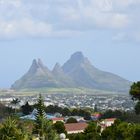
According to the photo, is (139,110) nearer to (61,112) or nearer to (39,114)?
(39,114)

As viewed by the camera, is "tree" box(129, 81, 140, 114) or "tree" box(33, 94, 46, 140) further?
"tree" box(129, 81, 140, 114)

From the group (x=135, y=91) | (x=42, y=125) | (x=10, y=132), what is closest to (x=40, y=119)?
(x=42, y=125)

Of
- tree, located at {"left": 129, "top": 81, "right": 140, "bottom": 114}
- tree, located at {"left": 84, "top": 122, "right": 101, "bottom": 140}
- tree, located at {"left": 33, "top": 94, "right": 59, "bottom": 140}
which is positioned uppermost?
tree, located at {"left": 129, "top": 81, "right": 140, "bottom": 114}

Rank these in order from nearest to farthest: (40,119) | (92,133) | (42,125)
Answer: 1. (40,119)
2. (42,125)
3. (92,133)

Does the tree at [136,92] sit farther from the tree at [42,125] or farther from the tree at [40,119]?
the tree at [40,119]

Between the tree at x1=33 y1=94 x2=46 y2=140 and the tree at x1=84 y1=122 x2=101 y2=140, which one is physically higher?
the tree at x1=33 y1=94 x2=46 y2=140

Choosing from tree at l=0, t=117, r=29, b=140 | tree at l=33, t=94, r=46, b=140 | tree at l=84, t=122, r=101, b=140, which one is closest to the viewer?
tree at l=0, t=117, r=29, b=140

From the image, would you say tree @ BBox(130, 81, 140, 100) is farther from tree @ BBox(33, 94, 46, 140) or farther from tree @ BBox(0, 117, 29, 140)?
tree @ BBox(0, 117, 29, 140)

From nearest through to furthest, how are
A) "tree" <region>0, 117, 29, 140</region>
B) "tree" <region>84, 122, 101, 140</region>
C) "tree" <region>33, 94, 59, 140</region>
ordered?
"tree" <region>0, 117, 29, 140</region>, "tree" <region>33, 94, 59, 140</region>, "tree" <region>84, 122, 101, 140</region>

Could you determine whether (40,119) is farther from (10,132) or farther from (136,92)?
(136,92)

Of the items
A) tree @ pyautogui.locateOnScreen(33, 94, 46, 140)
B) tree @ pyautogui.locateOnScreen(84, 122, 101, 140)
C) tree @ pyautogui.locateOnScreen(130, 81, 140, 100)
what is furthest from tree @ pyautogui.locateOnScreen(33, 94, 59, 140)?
tree @ pyautogui.locateOnScreen(130, 81, 140, 100)

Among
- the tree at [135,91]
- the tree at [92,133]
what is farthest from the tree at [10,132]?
the tree at [135,91]

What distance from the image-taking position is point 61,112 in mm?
119125

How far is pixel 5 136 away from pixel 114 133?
19.4 metres
